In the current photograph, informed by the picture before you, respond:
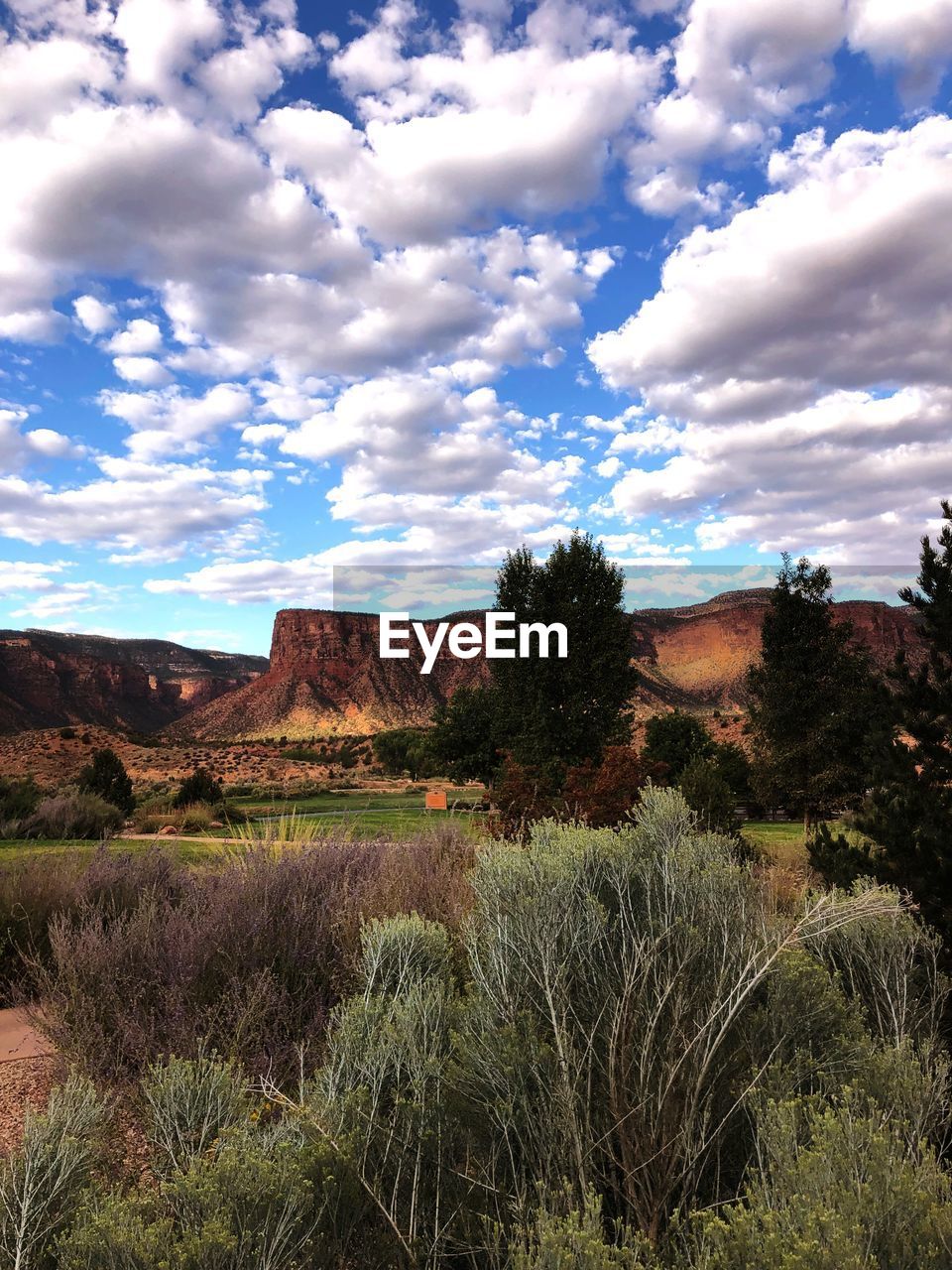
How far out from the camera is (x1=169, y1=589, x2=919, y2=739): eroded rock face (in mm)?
91000

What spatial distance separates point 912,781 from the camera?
6695 mm

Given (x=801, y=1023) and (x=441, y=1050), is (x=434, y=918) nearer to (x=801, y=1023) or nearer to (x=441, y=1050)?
(x=441, y=1050)

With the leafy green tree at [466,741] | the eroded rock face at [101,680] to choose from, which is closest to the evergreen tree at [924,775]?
the leafy green tree at [466,741]

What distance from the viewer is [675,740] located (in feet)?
132

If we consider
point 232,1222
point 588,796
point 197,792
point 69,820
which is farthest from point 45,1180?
point 197,792

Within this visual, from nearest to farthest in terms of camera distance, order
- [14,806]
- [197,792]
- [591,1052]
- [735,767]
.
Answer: [591,1052] → [14,806] → [197,792] → [735,767]

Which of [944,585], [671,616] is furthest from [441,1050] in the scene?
[671,616]

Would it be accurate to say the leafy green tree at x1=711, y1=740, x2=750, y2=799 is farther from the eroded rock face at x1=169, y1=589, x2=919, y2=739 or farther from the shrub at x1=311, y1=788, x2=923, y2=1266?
the eroded rock face at x1=169, y1=589, x2=919, y2=739

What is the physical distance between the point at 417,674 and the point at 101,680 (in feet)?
188

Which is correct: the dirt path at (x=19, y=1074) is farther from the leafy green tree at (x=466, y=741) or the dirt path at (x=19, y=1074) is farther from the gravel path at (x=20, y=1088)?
the leafy green tree at (x=466, y=741)

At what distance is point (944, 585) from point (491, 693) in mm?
25952

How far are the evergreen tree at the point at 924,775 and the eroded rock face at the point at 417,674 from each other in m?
69.4

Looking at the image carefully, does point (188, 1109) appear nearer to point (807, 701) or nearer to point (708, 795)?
point (708, 795)

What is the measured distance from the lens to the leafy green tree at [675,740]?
38469 millimetres
